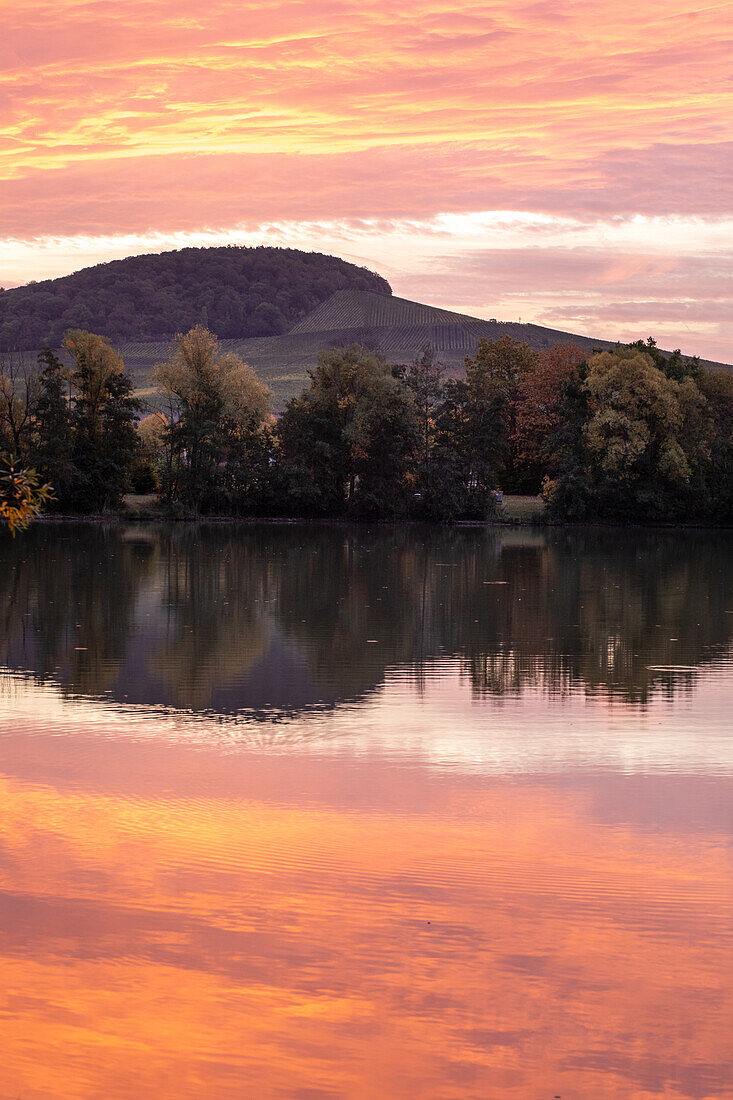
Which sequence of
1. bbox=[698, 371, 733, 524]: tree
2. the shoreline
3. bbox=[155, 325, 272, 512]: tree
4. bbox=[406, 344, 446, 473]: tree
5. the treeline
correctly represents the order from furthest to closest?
1. bbox=[406, 344, 446, 473]: tree
2. bbox=[698, 371, 733, 524]: tree
3. bbox=[155, 325, 272, 512]: tree
4. the treeline
5. the shoreline

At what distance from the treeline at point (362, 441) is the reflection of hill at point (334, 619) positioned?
23604mm

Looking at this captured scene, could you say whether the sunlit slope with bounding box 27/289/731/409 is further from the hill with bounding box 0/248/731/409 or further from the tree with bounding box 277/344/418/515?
the tree with bounding box 277/344/418/515

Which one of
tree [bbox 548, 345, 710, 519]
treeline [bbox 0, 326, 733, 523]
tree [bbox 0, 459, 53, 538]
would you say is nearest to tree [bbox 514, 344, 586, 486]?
treeline [bbox 0, 326, 733, 523]

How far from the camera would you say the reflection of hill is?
15.2m

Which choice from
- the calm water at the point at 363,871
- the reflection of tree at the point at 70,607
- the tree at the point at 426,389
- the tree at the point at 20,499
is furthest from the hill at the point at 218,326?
the tree at the point at 20,499

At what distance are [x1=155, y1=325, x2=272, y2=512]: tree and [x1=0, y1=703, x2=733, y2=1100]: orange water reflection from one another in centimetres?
5777

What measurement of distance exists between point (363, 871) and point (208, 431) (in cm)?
6040

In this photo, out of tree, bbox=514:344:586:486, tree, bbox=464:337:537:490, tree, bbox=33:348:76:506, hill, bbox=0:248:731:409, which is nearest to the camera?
tree, bbox=33:348:76:506

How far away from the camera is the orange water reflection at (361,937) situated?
5.35 meters

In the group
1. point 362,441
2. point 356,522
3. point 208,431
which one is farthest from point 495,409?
point 208,431

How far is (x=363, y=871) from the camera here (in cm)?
773

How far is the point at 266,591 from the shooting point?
26906 mm

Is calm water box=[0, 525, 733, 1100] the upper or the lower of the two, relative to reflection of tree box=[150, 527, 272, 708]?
lower

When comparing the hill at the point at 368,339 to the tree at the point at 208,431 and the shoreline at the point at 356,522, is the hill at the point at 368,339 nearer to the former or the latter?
the tree at the point at 208,431
